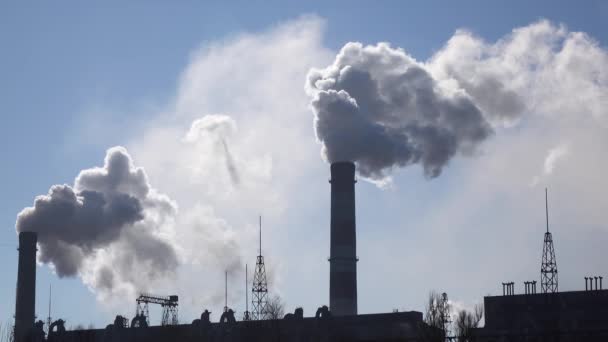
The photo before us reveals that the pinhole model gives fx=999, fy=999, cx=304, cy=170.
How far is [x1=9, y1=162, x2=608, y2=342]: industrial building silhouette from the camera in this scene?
180 feet

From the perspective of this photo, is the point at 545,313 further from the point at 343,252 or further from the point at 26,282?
the point at 26,282

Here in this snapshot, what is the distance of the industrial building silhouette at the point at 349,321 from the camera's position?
54719mm

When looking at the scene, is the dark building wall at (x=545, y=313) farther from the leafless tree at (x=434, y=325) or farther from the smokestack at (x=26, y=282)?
the smokestack at (x=26, y=282)

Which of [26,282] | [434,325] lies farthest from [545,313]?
[26,282]

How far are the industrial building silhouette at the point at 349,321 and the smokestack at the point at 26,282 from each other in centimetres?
280

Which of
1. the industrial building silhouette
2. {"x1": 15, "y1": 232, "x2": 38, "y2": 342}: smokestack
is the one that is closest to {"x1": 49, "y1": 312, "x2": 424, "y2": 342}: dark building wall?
the industrial building silhouette

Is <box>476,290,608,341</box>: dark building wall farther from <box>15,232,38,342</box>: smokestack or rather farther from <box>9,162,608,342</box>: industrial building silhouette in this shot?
<box>15,232,38,342</box>: smokestack

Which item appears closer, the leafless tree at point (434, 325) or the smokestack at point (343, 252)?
the leafless tree at point (434, 325)

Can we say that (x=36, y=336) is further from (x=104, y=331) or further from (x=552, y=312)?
(x=552, y=312)

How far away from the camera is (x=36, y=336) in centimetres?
6694

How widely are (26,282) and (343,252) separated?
23.3 meters

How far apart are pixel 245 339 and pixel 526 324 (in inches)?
629

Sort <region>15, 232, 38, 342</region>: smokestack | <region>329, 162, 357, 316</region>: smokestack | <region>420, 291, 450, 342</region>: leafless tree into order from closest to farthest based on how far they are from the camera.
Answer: <region>420, 291, 450, 342</region>: leafless tree
<region>329, 162, 357, 316</region>: smokestack
<region>15, 232, 38, 342</region>: smokestack

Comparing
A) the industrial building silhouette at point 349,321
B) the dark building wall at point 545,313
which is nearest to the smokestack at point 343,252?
the industrial building silhouette at point 349,321
